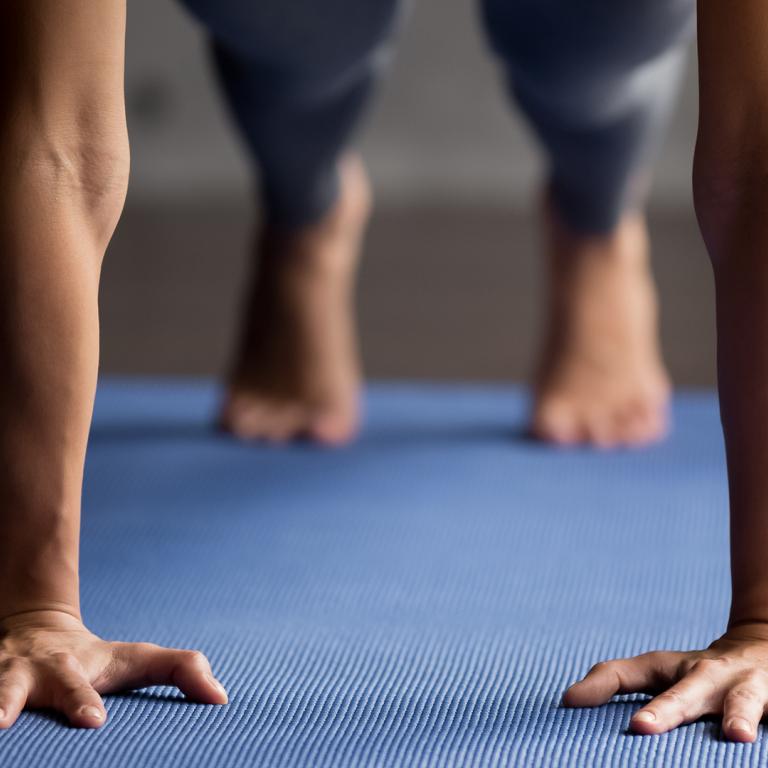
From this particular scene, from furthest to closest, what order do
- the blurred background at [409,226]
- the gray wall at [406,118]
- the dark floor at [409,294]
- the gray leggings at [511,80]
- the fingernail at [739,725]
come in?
1. the gray wall at [406,118]
2. the blurred background at [409,226]
3. the dark floor at [409,294]
4. the gray leggings at [511,80]
5. the fingernail at [739,725]

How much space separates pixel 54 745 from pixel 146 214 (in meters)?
3.44

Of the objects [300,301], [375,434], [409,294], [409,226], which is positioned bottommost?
[409,226]

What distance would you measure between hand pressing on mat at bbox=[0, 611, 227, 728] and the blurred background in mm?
1487

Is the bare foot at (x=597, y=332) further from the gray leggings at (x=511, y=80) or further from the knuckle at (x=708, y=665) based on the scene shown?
the knuckle at (x=708, y=665)

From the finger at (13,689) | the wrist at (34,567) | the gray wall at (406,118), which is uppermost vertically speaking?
the wrist at (34,567)

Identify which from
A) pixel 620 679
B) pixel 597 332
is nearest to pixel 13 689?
pixel 620 679

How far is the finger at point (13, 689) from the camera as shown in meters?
0.67

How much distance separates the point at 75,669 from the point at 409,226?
324cm

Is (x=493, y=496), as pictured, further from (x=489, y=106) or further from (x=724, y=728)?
(x=489, y=106)

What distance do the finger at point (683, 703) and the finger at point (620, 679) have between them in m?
0.03

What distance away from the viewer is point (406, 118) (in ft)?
14.8

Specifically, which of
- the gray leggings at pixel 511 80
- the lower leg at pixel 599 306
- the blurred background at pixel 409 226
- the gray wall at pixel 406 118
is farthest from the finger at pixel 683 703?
the gray wall at pixel 406 118

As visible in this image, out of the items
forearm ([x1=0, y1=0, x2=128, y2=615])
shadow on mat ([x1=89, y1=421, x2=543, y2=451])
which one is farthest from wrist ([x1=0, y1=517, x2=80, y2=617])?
shadow on mat ([x1=89, y1=421, x2=543, y2=451])

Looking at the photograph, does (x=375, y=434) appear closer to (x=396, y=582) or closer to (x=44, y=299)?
(x=396, y=582)
